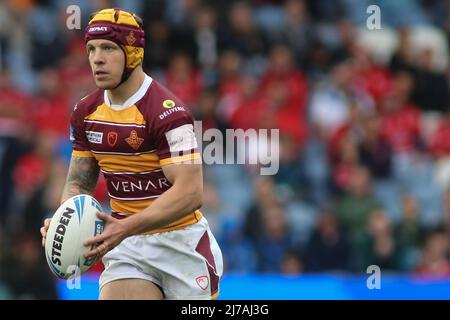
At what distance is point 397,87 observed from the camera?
16172 mm

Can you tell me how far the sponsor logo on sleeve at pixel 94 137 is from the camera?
7.33 metres

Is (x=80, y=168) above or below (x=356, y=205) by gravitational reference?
below

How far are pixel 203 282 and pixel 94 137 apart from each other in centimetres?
115

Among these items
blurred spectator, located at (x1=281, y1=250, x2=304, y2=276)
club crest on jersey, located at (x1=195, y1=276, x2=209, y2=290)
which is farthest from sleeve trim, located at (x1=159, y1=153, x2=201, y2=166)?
blurred spectator, located at (x1=281, y1=250, x2=304, y2=276)

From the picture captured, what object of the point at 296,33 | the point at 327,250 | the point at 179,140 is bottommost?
the point at 327,250

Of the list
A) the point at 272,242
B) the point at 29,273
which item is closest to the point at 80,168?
the point at 29,273

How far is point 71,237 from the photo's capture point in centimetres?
699

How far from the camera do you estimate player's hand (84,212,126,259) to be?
270 inches

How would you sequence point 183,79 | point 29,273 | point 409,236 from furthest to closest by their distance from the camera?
point 183,79 → point 409,236 → point 29,273

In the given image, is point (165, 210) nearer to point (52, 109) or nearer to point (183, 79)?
point (52, 109)

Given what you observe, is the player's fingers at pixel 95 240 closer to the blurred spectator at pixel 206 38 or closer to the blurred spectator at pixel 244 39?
the blurred spectator at pixel 206 38

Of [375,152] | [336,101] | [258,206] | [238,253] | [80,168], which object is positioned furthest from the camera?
[336,101]

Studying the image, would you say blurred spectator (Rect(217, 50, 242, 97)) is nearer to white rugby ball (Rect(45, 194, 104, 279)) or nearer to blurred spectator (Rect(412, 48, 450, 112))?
blurred spectator (Rect(412, 48, 450, 112))
